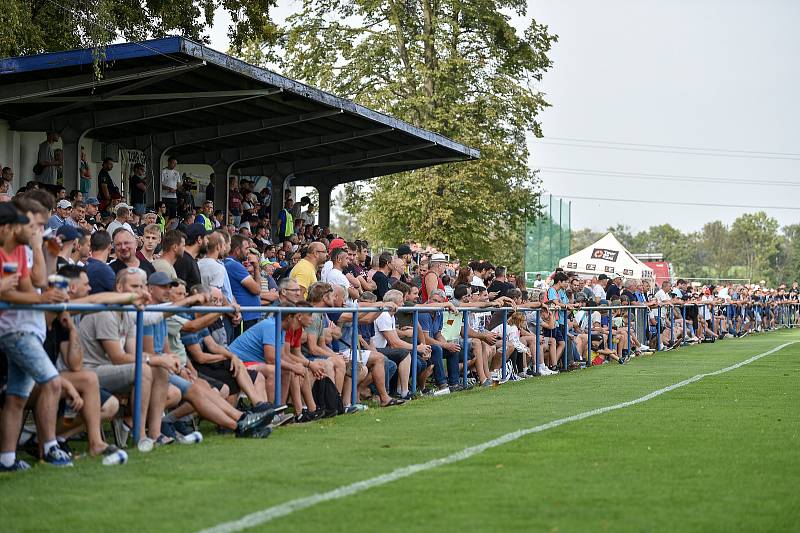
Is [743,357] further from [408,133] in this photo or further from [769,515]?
[769,515]

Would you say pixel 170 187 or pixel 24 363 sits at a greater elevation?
pixel 170 187

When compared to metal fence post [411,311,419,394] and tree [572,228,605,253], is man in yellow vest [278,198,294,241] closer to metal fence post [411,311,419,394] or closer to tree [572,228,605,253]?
metal fence post [411,311,419,394]

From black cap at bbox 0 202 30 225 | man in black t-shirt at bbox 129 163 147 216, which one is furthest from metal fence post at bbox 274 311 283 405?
man in black t-shirt at bbox 129 163 147 216

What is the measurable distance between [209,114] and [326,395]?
13026 mm

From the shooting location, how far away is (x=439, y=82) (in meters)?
43.3

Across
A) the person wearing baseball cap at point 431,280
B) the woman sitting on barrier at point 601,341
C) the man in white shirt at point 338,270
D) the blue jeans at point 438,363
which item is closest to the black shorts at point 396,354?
the man in white shirt at point 338,270

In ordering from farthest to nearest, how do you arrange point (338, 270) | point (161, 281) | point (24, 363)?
point (338, 270), point (161, 281), point (24, 363)

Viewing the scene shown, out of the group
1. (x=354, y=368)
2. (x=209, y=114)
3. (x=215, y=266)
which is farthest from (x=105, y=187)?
(x=215, y=266)

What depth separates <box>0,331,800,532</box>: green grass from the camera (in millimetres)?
6586

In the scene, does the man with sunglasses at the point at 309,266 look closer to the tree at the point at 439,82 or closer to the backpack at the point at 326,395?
the backpack at the point at 326,395

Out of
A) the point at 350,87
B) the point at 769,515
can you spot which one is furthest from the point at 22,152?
the point at 350,87

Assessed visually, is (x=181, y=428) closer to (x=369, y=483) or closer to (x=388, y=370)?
(x=369, y=483)

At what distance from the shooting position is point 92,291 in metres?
9.88

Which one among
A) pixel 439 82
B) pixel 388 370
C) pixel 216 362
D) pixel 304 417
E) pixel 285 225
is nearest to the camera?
pixel 216 362
